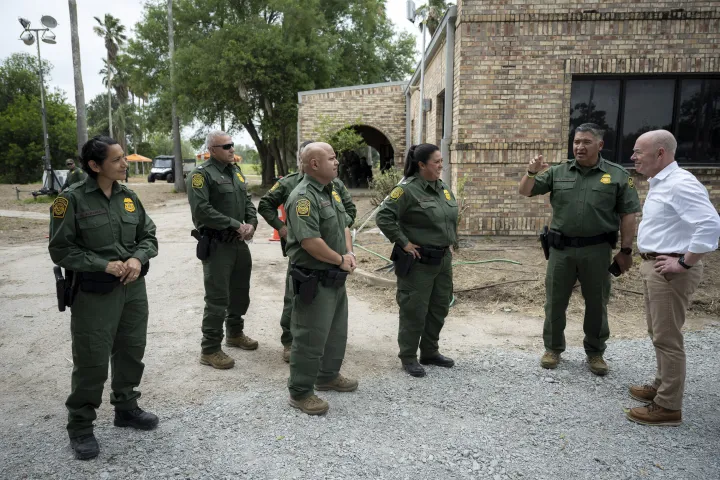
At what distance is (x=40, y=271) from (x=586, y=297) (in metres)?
7.83

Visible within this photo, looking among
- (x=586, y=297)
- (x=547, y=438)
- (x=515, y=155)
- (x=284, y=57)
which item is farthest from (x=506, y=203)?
(x=284, y=57)

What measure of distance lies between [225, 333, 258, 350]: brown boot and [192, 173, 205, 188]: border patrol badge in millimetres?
1467

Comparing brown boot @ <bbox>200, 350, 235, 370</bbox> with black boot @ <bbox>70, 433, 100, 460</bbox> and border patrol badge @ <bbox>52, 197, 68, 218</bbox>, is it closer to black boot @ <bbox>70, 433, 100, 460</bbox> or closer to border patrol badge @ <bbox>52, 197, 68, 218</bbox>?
black boot @ <bbox>70, 433, 100, 460</bbox>

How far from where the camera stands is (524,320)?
555cm

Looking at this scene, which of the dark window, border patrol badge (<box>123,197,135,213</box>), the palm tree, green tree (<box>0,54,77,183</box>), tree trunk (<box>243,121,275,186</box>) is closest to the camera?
border patrol badge (<box>123,197,135,213</box>)

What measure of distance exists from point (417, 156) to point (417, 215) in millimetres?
486

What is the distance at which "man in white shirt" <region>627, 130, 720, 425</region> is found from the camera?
10.5 feet

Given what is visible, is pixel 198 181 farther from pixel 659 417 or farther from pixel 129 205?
pixel 659 417

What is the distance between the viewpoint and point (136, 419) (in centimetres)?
330

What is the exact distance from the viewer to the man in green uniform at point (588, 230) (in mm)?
4059

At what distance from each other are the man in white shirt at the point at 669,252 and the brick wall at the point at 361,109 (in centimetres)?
1655

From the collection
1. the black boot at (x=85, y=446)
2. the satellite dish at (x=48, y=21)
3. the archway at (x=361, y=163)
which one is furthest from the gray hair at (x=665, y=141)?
the archway at (x=361, y=163)

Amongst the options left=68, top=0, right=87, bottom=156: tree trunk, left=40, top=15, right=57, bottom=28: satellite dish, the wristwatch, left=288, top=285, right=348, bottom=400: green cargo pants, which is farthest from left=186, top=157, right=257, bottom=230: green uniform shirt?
left=40, top=15, right=57, bottom=28: satellite dish

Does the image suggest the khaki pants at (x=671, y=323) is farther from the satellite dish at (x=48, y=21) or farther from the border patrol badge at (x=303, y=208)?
the satellite dish at (x=48, y=21)
